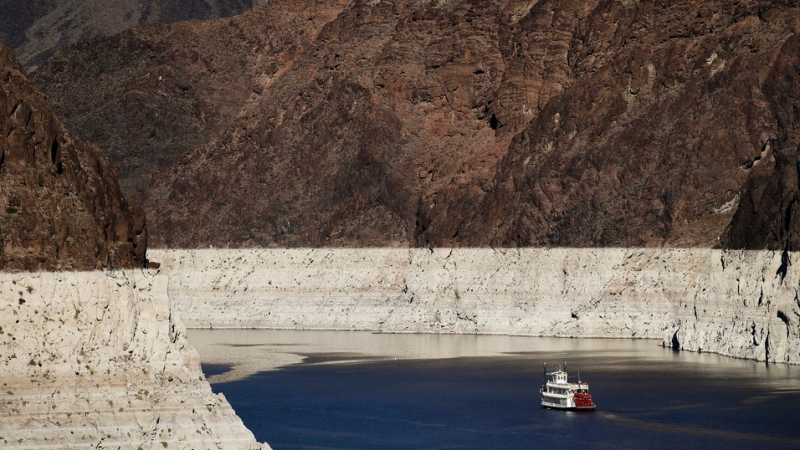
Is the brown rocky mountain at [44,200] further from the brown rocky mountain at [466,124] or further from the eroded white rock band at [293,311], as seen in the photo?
the brown rocky mountain at [466,124]

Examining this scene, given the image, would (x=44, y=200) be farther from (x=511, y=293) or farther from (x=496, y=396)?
(x=511, y=293)

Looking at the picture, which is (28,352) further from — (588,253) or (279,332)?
(279,332)

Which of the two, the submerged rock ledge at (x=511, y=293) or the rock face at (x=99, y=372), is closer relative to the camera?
the rock face at (x=99, y=372)

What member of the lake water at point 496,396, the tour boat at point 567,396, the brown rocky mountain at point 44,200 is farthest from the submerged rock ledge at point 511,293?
the brown rocky mountain at point 44,200

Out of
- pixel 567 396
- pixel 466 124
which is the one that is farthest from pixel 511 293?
pixel 567 396

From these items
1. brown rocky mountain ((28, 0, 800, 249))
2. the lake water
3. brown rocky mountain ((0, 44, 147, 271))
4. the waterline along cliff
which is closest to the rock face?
the waterline along cliff

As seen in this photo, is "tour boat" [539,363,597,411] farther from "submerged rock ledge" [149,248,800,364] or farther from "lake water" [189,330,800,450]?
"submerged rock ledge" [149,248,800,364]

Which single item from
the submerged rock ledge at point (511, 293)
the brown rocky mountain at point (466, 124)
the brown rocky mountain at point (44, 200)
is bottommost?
the brown rocky mountain at point (44, 200)
